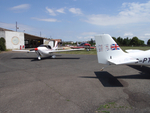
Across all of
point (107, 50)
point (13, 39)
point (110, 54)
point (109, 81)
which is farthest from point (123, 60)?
point (13, 39)

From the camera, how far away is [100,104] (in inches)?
130

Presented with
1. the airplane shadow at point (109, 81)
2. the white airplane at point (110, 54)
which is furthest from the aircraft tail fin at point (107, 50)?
the airplane shadow at point (109, 81)

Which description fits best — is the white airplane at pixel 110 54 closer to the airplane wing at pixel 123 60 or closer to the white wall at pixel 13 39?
the airplane wing at pixel 123 60

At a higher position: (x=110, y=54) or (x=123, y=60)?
(x=110, y=54)

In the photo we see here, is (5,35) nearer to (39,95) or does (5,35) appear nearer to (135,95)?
(39,95)

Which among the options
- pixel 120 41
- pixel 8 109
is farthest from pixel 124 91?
pixel 120 41

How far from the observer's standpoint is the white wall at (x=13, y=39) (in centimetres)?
2938

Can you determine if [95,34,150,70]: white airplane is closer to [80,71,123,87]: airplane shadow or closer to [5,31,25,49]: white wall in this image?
[80,71,123,87]: airplane shadow

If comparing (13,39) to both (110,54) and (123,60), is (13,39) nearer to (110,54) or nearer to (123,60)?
(110,54)

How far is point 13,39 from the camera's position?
3080 centimetres

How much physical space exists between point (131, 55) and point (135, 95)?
2648 mm

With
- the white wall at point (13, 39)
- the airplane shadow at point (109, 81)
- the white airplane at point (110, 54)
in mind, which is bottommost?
the airplane shadow at point (109, 81)

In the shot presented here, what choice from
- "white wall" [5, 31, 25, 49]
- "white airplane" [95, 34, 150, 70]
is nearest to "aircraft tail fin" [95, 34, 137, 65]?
"white airplane" [95, 34, 150, 70]

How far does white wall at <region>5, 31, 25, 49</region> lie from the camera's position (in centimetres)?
2938
